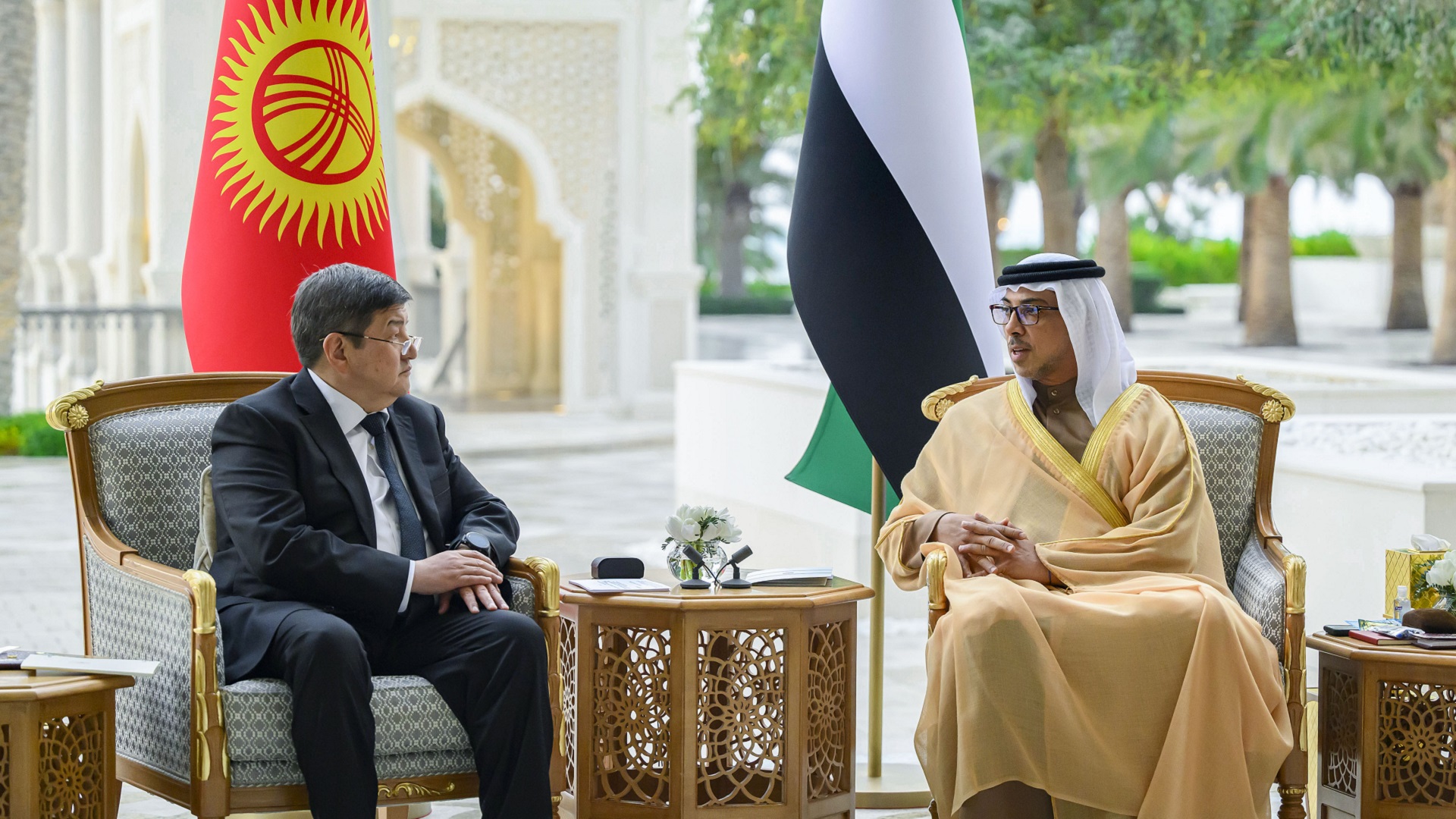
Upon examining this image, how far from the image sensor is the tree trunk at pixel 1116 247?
2483cm

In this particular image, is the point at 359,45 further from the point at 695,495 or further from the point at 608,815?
the point at 695,495

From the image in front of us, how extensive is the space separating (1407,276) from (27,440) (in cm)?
1935

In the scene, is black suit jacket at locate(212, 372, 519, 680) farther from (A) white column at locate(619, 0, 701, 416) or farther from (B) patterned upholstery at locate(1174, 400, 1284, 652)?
(A) white column at locate(619, 0, 701, 416)

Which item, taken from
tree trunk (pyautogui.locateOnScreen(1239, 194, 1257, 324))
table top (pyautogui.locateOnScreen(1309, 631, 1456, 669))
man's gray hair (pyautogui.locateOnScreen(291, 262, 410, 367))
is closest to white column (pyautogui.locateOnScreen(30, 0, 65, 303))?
tree trunk (pyautogui.locateOnScreen(1239, 194, 1257, 324))

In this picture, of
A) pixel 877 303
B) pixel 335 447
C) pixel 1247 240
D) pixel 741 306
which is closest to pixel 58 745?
pixel 335 447

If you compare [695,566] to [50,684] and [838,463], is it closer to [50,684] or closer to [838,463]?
[838,463]

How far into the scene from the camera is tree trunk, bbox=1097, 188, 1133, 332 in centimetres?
2483

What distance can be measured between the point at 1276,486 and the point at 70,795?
4041 mm

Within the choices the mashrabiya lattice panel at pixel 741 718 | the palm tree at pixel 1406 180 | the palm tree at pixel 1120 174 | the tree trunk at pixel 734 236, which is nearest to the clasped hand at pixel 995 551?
the mashrabiya lattice panel at pixel 741 718

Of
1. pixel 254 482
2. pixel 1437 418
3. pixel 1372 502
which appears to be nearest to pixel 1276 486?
pixel 1372 502

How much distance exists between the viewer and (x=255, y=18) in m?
4.00

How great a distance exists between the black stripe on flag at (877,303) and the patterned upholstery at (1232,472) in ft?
1.93

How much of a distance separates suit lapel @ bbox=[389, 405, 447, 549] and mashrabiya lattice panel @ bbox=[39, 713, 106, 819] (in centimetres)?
73

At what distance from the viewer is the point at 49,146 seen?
1856 cm
